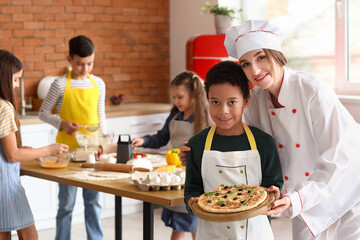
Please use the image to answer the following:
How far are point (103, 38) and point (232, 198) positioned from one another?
4.11m

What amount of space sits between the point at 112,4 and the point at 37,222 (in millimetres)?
2369

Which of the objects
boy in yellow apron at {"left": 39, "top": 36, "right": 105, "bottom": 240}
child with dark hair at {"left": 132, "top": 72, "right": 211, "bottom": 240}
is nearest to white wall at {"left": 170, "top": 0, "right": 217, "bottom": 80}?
boy in yellow apron at {"left": 39, "top": 36, "right": 105, "bottom": 240}

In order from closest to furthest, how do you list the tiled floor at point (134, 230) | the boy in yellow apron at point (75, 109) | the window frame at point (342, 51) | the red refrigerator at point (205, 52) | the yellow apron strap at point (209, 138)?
1. the yellow apron strap at point (209, 138)
2. the boy in yellow apron at point (75, 109)
3. the tiled floor at point (134, 230)
4. the window frame at point (342, 51)
5. the red refrigerator at point (205, 52)

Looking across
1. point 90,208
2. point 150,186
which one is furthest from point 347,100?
point 150,186

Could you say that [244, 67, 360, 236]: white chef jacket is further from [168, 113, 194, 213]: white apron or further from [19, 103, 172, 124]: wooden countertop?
[19, 103, 172, 124]: wooden countertop

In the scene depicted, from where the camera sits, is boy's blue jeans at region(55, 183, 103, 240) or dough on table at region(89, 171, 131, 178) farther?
boy's blue jeans at region(55, 183, 103, 240)

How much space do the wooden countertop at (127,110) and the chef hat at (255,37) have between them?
9.29 feet

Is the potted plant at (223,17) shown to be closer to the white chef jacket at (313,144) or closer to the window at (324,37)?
the window at (324,37)

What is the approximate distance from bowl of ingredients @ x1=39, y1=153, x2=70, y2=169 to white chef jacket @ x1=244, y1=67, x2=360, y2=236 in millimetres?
1298

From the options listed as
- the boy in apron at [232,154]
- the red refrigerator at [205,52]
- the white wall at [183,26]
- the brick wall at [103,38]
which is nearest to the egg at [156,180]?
the boy in apron at [232,154]

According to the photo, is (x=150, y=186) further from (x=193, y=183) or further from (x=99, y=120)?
(x=99, y=120)

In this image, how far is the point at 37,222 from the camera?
471cm

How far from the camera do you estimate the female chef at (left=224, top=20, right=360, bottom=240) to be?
203cm

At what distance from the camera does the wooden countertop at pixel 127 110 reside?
460 centimetres
